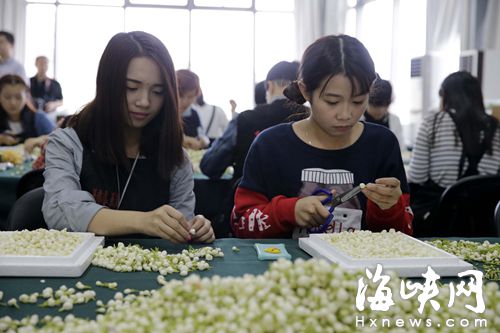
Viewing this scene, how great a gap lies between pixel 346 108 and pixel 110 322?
42.6 inches

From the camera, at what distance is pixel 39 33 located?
32.7 feet

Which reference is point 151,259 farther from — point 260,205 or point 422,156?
point 422,156

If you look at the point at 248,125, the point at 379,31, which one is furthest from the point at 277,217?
the point at 379,31

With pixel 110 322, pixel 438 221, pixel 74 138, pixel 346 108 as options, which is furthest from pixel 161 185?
pixel 438 221

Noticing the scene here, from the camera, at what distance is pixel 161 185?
1946 mm

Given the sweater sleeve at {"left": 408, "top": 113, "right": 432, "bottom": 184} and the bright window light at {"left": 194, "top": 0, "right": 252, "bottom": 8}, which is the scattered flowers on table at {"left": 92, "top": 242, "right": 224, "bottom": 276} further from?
the bright window light at {"left": 194, "top": 0, "right": 252, "bottom": 8}

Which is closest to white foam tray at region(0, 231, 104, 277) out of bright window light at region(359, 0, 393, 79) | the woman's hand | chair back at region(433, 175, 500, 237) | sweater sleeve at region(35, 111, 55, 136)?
chair back at region(433, 175, 500, 237)

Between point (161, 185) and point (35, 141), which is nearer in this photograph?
point (161, 185)

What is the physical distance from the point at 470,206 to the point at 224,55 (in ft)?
25.7

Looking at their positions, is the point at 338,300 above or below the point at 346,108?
below

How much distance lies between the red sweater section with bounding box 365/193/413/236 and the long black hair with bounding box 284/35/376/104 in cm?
33

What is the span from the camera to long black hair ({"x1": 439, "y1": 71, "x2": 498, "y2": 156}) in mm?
3314

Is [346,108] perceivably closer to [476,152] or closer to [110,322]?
[110,322]

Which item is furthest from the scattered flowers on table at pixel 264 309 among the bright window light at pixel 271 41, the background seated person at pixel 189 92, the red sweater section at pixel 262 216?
the bright window light at pixel 271 41
